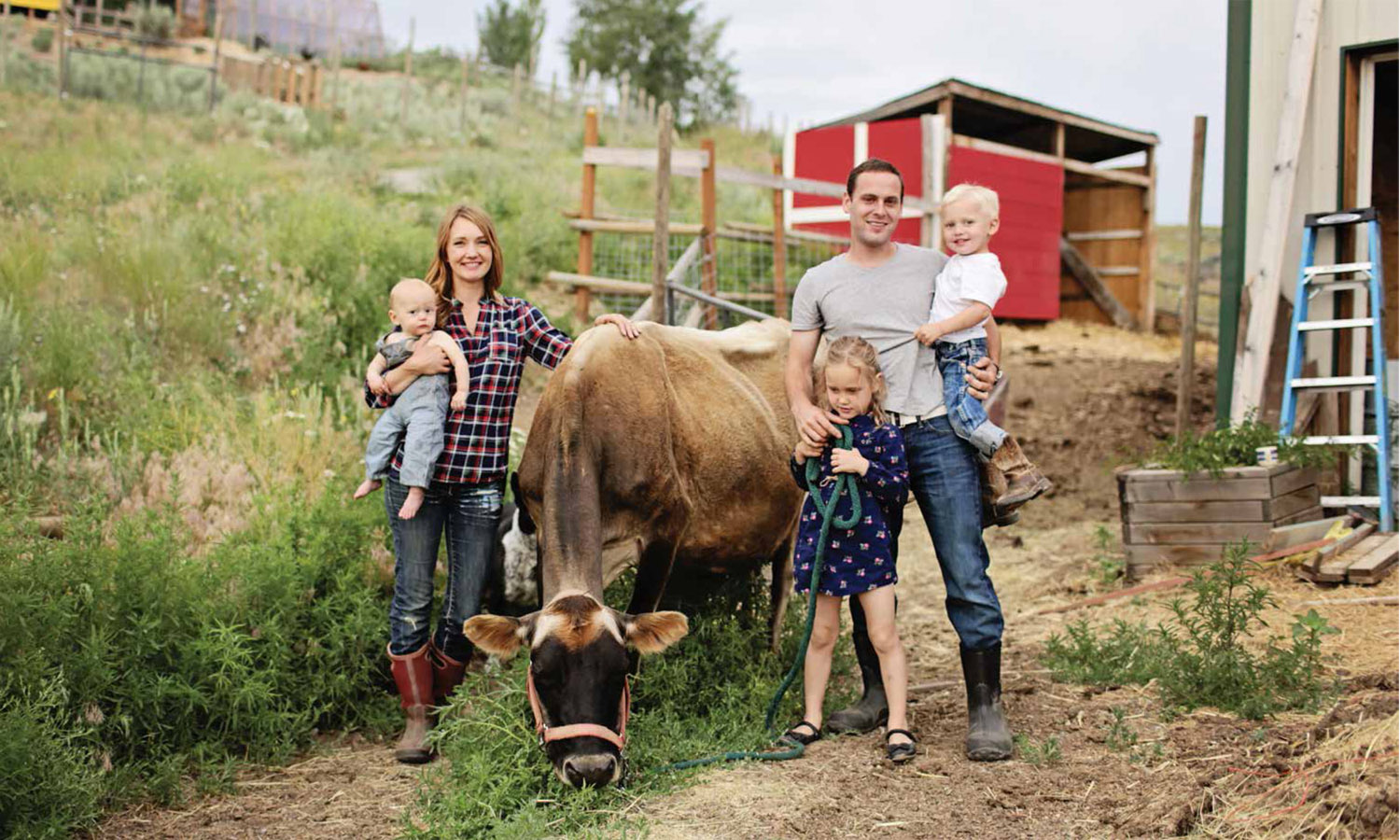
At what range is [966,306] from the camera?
13.1 feet

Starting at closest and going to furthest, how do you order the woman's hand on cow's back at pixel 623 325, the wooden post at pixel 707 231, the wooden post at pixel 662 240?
the woman's hand on cow's back at pixel 623 325 → the wooden post at pixel 662 240 → the wooden post at pixel 707 231

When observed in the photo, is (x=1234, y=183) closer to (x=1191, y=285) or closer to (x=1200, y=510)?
(x=1191, y=285)

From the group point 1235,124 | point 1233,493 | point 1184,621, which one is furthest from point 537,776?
point 1235,124

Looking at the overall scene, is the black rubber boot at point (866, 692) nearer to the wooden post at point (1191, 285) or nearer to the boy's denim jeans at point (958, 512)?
the boy's denim jeans at point (958, 512)

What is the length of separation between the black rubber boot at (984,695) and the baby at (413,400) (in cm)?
215

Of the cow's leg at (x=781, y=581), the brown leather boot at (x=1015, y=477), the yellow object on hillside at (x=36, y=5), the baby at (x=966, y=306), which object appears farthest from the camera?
the yellow object on hillside at (x=36, y=5)

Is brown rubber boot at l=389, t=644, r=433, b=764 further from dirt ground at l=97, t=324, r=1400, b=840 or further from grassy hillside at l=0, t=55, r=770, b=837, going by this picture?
grassy hillside at l=0, t=55, r=770, b=837

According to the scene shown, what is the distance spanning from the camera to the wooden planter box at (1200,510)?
6.50 m

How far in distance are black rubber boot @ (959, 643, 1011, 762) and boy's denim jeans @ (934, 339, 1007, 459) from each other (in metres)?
0.74

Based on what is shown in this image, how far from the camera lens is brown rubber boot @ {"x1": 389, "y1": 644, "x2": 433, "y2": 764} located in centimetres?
454

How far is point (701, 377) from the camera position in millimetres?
5055

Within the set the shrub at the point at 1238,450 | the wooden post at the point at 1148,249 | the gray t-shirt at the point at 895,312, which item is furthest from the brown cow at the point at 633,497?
the wooden post at the point at 1148,249

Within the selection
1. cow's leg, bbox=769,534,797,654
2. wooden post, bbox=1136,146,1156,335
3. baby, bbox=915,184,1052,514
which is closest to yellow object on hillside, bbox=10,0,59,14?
wooden post, bbox=1136,146,1156,335

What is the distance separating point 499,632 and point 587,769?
58 cm
